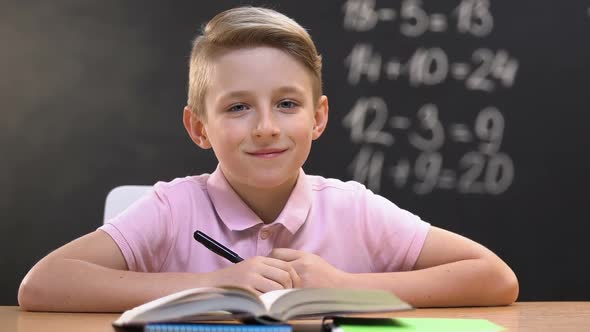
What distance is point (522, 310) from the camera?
4.18 feet

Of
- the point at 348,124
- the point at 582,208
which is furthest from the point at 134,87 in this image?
the point at 582,208

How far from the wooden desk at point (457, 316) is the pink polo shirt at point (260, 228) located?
20 cm

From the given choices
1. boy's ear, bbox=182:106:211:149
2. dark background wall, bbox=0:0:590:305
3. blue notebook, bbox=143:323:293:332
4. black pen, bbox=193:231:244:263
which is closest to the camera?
blue notebook, bbox=143:323:293:332

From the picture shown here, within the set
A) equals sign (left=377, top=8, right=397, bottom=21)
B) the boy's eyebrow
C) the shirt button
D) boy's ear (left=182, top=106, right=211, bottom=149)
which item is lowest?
the shirt button

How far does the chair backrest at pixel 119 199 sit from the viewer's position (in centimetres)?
174

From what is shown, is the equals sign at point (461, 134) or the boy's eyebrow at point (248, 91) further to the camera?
the equals sign at point (461, 134)

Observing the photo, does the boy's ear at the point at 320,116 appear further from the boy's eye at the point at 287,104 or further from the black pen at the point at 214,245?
the black pen at the point at 214,245

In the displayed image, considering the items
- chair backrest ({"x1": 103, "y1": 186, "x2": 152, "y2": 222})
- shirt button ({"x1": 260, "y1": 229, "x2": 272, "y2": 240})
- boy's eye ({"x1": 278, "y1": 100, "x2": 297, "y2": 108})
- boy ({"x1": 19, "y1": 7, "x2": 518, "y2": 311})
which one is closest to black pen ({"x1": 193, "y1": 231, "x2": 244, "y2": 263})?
boy ({"x1": 19, "y1": 7, "x2": 518, "y2": 311})

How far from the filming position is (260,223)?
1407 millimetres

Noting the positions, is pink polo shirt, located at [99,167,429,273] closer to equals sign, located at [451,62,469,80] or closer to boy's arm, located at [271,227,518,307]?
boy's arm, located at [271,227,518,307]

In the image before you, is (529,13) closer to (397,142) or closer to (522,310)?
(397,142)

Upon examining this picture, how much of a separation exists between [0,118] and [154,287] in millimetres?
2157

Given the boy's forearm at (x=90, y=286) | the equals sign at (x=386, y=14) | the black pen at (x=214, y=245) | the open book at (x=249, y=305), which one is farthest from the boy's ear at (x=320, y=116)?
the equals sign at (x=386, y=14)

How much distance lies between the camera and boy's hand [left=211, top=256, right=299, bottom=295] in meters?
1.15
